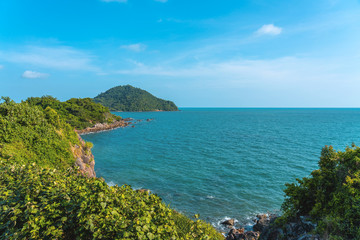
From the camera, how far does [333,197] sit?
12.1 metres

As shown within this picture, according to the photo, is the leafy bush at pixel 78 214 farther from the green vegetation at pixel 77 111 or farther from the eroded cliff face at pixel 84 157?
the green vegetation at pixel 77 111

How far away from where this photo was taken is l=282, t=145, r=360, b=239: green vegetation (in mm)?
10383

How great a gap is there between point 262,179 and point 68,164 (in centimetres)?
2836

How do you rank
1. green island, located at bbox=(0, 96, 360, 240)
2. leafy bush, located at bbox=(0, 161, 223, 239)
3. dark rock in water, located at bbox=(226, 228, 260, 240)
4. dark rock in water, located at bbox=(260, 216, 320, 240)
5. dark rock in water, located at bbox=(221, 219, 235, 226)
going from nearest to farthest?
leafy bush, located at bbox=(0, 161, 223, 239) → green island, located at bbox=(0, 96, 360, 240) → dark rock in water, located at bbox=(260, 216, 320, 240) → dark rock in water, located at bbox=(226, 228, 260, 240) → dark rock in water, located at bbox=(221, 219, 235, 226)

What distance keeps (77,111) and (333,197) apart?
102 meters

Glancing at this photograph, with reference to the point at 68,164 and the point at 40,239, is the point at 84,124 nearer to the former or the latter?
the point at 68,164

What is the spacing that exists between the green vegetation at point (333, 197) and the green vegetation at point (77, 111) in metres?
84.9

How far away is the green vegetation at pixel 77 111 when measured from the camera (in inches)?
3366

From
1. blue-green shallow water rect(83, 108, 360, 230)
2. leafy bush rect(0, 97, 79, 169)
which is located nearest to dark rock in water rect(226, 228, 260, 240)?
blue-green shallow water rect(83, 108, 360, 230)

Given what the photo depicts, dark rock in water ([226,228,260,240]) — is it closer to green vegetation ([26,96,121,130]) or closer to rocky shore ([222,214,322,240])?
rocky shore ([222,214,322,240])

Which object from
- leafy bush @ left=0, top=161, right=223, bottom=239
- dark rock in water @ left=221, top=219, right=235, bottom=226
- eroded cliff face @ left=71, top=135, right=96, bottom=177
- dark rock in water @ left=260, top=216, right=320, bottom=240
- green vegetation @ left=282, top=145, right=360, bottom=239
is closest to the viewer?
leafy bush @ left=0, top=161, right=223, bottom=239

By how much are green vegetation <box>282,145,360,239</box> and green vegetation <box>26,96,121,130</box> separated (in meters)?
84.9

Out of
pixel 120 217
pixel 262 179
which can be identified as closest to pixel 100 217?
pixel 120 217

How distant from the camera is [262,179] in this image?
31.0 metres
